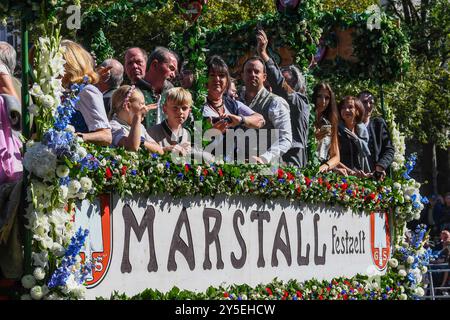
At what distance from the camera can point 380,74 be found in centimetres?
1113

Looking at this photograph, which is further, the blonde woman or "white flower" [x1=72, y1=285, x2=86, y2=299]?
the blonde woman

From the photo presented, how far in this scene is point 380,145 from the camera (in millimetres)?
11031

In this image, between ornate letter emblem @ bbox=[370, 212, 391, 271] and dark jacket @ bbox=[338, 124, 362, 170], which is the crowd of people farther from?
ornate letter emblem @ bbox=[370, 212, 391, 271]

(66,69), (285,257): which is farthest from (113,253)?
(285,257)

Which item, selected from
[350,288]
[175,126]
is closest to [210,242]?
[175,126]

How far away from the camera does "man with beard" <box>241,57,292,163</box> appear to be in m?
8.54

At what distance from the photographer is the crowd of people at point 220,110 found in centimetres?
685

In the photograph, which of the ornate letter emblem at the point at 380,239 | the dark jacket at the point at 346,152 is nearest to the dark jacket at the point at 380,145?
the dark jacket at the point at 346,152

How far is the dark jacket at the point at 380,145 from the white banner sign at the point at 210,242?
1330 millimetres

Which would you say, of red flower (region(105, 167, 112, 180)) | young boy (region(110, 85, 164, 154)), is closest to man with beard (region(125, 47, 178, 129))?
young boy (region(110, 85, 164, 154))

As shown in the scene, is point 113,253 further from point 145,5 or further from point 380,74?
point 380,74

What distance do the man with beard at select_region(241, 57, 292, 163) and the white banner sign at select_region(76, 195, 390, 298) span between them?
0.54 m

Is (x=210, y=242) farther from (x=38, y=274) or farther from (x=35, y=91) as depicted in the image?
(x=35, y=91)
